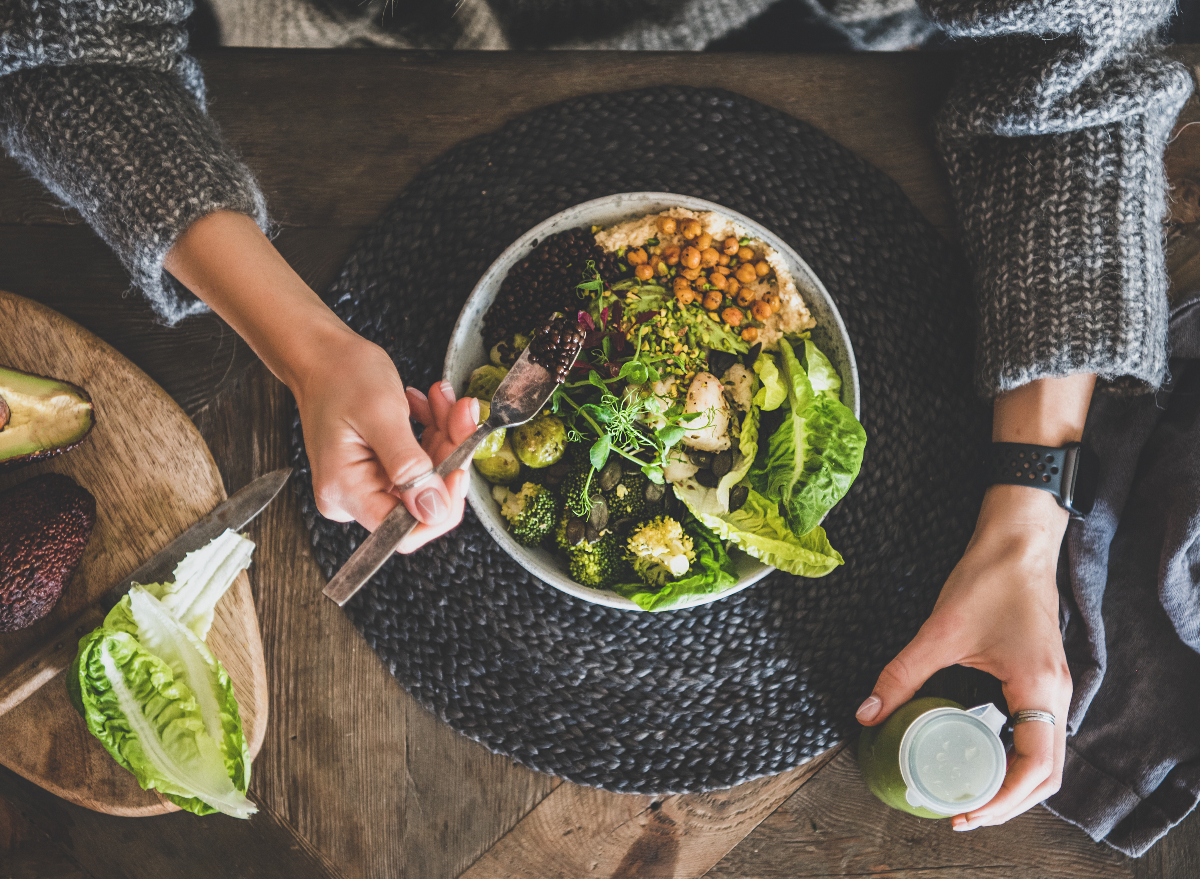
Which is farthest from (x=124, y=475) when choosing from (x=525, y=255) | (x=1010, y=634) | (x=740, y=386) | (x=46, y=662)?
(x=1010, y=634)

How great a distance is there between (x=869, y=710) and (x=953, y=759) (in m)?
0.12

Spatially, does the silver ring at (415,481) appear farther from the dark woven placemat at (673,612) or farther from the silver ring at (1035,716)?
the silver ring at (1035,716)

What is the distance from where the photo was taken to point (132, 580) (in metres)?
1.08

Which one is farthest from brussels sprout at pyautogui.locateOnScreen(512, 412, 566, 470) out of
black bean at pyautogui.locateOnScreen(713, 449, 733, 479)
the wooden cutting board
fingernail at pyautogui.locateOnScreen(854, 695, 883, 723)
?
fingernail at pyautogui.locateOnScreen(854, 695, 883, 723)

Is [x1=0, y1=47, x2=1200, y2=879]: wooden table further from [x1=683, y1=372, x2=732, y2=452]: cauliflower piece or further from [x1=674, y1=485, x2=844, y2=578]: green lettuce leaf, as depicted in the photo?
[x1=683, y1=372, x2=732, y2=452]: cauliflower piece

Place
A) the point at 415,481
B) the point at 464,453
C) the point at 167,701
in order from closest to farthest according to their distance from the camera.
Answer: the point at 415,481 < the point at 464,453 < the point at 167,701

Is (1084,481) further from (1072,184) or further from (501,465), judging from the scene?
(501,465)

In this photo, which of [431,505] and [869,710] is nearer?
[431,505]

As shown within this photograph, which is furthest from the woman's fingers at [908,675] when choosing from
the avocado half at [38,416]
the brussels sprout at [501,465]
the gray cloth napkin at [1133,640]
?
the avocado half at [38,416]

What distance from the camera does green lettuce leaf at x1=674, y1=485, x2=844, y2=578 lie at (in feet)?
3.38

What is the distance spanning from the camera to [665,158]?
1134 mm

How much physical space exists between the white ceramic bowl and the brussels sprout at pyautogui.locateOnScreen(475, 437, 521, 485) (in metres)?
0.02

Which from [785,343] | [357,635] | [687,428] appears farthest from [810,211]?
[357,635]

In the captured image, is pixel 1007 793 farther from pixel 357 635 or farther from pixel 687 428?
pixel 357 635
